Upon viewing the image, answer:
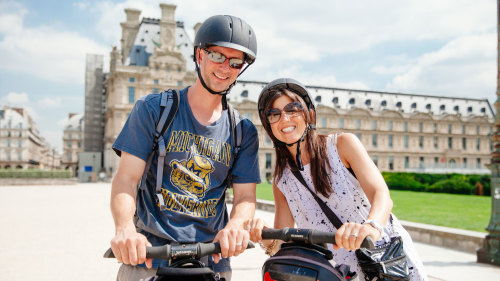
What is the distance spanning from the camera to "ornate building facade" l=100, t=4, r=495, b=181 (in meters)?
61.1

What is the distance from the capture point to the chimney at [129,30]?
65375 mm

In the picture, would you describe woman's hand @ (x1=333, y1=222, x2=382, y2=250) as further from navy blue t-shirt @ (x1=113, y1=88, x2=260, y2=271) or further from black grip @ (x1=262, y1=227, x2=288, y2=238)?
navy blue t-shirt @ (x1=113, y1=88, x2=260, y2=271)

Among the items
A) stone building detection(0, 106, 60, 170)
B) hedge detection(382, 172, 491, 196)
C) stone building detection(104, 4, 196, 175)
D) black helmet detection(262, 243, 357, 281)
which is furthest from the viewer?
stone building detection(0, 106, 60, 170)

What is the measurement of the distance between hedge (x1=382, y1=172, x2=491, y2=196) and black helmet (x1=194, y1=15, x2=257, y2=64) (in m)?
29.0

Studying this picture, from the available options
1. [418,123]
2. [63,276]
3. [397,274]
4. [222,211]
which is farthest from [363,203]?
[418,123]

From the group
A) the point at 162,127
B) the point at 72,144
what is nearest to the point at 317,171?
the point at 162,127

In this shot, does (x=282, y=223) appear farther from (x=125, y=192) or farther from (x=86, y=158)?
(x=86, y=158)

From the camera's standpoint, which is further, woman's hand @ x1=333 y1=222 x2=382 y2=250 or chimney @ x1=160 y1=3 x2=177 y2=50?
chimney @ x1=160 y1=3 x2=177 y2=50

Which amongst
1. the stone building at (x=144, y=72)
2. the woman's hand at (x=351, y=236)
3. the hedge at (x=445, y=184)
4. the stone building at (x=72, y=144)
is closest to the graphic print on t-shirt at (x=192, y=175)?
the woman's hand at (x=351, y=236)

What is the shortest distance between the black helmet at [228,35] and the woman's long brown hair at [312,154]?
34 cm

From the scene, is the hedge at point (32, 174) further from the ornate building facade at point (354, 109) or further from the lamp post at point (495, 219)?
the lamp post at point (495, 219)

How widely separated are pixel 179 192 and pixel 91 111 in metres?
69.0

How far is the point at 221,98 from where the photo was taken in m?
2.61

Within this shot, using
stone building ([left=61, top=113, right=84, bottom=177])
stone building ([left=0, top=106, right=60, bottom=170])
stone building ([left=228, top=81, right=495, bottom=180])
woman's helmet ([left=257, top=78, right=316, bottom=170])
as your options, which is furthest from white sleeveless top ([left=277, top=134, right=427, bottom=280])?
stone building ([left=61, top=113, right=84, bottom=177])
